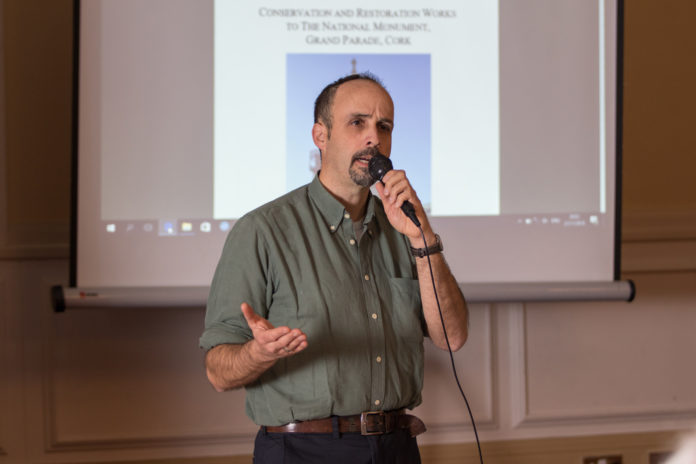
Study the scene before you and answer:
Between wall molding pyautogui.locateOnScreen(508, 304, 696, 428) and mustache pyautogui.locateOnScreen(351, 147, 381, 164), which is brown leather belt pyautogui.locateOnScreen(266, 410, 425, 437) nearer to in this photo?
mustache pyautogui.locateOnScreen(351, 147, 381, 164)

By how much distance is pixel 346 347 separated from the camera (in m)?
1.64

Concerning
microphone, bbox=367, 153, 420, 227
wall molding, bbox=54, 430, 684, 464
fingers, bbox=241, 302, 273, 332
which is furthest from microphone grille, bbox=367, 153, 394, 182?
wall molding, bbox=54, 430, 684, 464

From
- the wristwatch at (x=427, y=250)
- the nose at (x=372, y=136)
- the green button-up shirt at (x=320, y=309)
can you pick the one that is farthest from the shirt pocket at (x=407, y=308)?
the nose at (x=372, y=136)

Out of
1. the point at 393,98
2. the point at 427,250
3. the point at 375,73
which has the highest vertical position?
the point at 375,73

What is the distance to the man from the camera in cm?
160

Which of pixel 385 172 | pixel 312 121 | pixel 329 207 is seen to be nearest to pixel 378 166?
pixel 385 172

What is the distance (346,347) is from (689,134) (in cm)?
242

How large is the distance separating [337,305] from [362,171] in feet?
1.05

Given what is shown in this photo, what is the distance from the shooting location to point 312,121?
9.05 ft

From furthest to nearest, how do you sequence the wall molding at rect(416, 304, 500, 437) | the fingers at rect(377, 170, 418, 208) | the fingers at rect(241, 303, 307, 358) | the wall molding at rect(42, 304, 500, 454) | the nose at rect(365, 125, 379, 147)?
the wall molding at rect(416, 304, 500, 437) → the wall molding at rect(42, 304, 500, 454) → the nose at rect(365, 125, 379, 147) → the fingers at rect(377, 170, 418, 208) → the fingers at rect(241, 303, 307, 358)

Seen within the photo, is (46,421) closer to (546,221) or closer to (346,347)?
(346,347)

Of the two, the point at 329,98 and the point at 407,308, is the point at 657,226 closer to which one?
the point at 407,308

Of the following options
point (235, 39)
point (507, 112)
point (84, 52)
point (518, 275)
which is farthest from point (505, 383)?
point (84, 52)

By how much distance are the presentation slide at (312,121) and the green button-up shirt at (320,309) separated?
1065 mm
